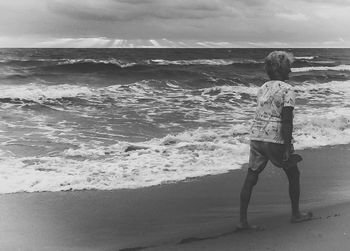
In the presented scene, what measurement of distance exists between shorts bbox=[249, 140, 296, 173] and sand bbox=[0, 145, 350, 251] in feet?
1.83

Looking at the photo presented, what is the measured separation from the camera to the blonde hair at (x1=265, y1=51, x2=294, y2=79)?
12.7 ft

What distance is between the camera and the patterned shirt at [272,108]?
151 inches

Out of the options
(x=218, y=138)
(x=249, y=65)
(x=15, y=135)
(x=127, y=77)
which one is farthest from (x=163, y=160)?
(x=249, y=65)

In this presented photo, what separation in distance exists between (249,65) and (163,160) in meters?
37.3

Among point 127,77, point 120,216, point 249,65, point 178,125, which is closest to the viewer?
point 120,216

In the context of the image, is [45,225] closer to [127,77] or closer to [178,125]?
[178,125]

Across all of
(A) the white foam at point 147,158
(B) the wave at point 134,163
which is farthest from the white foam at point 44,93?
(B) the wave at point 134,163

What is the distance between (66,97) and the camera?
17.5 metres

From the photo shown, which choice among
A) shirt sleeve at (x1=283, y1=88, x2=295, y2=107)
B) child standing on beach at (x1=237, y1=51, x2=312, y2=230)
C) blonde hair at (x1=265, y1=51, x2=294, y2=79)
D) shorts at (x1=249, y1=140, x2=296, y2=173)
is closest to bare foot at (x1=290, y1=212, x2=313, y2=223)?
child standing on beach at (x1=237, y1=51, x2=312, y2=230)

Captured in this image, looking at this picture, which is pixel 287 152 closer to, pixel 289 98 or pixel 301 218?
pixel 289 98

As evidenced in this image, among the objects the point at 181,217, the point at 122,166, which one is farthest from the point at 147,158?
the point at 181,217

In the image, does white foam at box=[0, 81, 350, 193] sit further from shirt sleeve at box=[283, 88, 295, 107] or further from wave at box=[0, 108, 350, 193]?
shirt sleeve at box=[283, 88, 295, 107]

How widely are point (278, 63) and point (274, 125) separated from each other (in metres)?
0.53

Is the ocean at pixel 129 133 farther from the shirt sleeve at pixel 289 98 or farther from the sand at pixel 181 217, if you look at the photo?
the shirt sleeve at pixel 289 98
